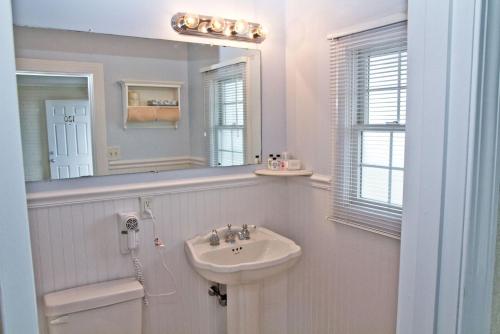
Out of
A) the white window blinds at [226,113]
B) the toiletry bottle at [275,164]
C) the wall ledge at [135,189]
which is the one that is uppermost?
the white window blinds at [226,113]

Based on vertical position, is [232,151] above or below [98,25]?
below

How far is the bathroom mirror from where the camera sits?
1850 millimetres

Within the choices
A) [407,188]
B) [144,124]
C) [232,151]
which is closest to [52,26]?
[144,124]

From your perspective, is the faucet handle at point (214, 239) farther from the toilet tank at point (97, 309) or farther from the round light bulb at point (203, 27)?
the round light bulb at point (203, 27)

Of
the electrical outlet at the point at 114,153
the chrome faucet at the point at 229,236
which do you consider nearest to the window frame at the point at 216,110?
the chrome faucet at the point at 229,236

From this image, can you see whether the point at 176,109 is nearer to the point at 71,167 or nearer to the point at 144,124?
the point at 144,124

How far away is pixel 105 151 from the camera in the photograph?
6.64 ft

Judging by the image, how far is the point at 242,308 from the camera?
7.40 feet

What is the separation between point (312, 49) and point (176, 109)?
0.88 metres

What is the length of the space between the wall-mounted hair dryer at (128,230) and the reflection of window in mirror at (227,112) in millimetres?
586

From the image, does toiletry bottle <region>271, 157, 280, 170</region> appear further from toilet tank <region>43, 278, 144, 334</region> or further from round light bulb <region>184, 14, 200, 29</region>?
toilet tank <region>43, 278, 144, 334</region>

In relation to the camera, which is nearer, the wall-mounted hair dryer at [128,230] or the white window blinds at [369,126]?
the white window blinds at [369,126]

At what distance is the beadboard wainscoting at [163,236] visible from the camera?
6.26 feet

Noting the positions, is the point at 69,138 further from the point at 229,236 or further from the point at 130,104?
the point at 229,236
